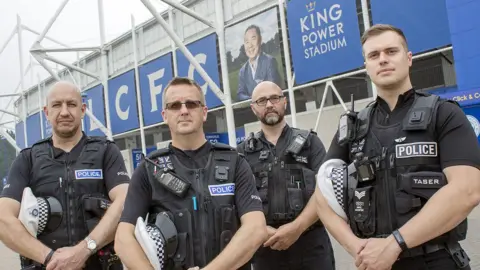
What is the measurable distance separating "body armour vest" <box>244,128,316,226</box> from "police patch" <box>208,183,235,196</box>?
1065mm

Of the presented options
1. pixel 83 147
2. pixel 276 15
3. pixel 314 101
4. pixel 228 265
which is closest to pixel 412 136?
pixel 228 265

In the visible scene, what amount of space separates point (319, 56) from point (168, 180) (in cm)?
857

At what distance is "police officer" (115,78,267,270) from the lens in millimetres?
2123

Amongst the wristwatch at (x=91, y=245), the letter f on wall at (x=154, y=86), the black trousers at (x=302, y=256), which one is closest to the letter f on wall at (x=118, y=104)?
the letter f on wall at (x=154, y=86)

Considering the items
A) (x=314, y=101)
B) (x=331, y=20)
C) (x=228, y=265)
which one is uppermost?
(x=331, y=20)

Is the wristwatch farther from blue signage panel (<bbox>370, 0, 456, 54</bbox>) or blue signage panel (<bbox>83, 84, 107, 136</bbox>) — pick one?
blue signage panel (<bbox>83, 84, 107, 136</bbox>)

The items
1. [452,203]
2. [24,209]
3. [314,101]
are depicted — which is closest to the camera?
[452,203]

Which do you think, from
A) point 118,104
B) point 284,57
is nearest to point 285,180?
point 284,57

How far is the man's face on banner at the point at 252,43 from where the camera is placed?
12.2 m

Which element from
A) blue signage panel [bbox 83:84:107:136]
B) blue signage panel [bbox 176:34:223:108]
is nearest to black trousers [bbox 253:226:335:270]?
blue signage panel [bbox 176:34:223:108]

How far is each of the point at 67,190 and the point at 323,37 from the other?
8301 millimetres

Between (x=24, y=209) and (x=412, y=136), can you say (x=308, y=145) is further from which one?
(x=24, y=209)

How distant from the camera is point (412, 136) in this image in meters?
2.03

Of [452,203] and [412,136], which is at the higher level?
[412,136]
